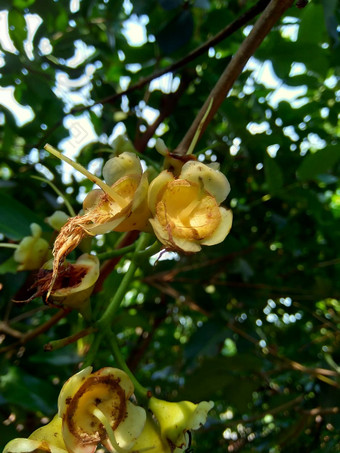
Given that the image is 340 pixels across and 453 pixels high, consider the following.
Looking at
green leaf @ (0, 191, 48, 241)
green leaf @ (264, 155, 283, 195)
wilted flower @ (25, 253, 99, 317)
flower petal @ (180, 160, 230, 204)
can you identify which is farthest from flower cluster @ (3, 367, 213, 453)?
green leaf @ (264, 155, 283, 195)

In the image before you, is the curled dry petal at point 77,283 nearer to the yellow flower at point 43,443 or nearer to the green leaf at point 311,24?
the yellow flower at point 43,443

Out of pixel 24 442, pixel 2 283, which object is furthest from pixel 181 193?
pixel 2 283

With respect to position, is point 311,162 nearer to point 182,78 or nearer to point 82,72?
point 182,78

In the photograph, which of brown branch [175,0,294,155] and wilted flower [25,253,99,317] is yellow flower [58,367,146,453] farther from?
brown branch [175,0,294,155]

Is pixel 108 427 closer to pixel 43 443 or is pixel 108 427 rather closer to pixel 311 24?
pixel 43 443

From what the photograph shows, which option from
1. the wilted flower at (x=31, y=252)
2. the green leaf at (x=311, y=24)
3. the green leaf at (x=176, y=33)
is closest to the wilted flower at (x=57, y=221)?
the wilted flower at (x=31, y=252)

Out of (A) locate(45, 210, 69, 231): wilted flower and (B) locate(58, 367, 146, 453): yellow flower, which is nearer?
(B) locate(58, 367, 146, 453): yellow flower

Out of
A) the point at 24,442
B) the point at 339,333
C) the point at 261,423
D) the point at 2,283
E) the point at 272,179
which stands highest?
the point at 24,442
